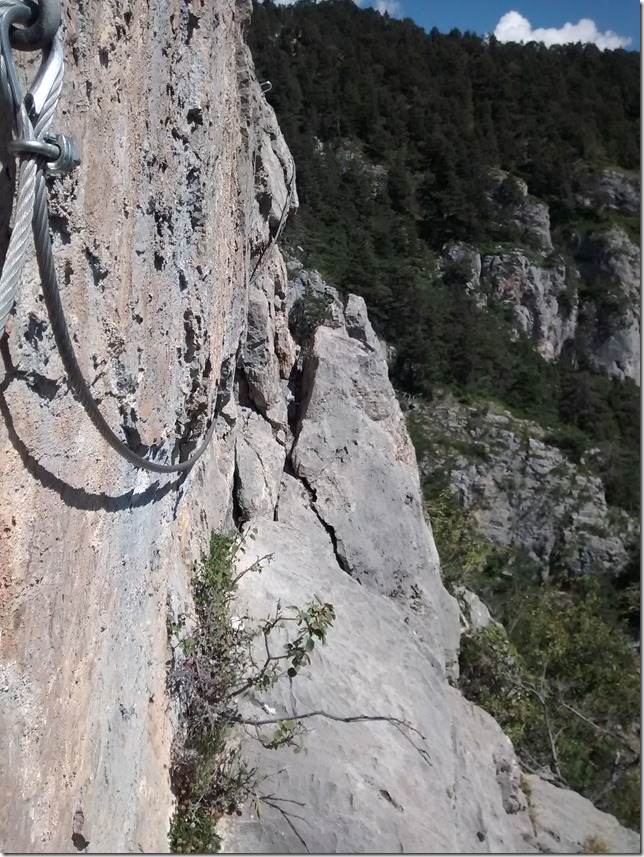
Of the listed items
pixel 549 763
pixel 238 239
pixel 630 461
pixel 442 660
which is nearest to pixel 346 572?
pixel 442 660

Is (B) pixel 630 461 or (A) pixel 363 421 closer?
(A) pixel 363 421

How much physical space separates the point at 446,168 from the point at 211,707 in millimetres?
40273

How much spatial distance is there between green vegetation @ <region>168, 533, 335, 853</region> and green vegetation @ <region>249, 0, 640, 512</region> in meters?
20.4

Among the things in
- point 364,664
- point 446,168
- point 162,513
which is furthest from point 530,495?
point 162,513

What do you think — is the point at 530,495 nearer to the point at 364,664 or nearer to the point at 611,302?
the point at 611,302

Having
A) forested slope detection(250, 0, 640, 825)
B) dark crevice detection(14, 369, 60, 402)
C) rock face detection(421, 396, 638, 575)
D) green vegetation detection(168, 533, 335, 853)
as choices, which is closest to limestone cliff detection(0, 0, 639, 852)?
dark crevice detection(14, 369, 60, 402)

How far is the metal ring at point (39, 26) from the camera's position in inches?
52.5

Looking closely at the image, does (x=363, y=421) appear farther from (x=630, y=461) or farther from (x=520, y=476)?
(x=630, y=461)

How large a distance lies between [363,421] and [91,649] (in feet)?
15.3

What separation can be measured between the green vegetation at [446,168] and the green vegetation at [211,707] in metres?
20.4

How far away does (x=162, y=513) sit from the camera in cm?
274

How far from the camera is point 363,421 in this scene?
654 centimetres

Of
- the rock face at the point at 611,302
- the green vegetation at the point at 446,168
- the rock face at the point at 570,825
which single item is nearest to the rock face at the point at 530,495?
the green vegetation at the point at 446,168

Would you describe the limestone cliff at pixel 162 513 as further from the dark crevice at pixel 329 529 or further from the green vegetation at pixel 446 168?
the green vegetation at pixel 446 168
